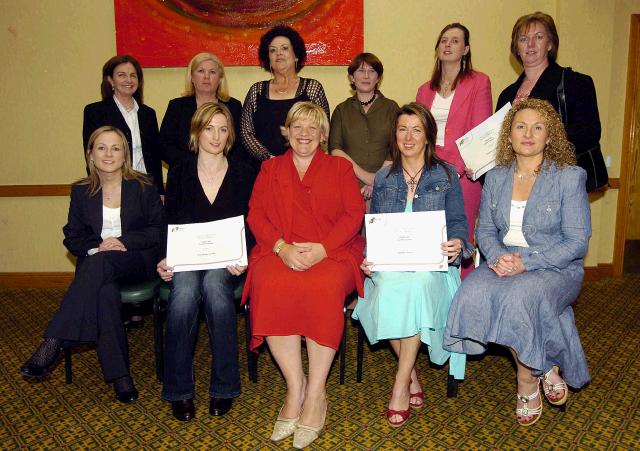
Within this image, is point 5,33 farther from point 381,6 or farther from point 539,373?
point 539,373

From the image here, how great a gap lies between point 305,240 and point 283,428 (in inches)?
39.5

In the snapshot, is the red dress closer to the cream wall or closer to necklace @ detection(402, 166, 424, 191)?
necklace @ detection(402, 166, 424, 191)

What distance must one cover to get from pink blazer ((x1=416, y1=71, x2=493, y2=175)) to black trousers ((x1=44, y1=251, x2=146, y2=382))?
2.20 m

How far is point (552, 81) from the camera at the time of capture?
326 cm

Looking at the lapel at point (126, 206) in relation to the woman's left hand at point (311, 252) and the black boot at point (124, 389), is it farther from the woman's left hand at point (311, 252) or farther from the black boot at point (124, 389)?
the woman's left hand at point (311, 252)

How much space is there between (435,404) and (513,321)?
2.32 ft

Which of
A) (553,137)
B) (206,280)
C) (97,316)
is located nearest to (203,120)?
(206,280)

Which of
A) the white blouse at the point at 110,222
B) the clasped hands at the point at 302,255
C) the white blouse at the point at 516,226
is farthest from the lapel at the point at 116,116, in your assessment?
the white blouse at the point at 516,226

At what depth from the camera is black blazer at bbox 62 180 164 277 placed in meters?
3.22

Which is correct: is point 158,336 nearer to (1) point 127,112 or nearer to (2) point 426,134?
(1) point 127,112

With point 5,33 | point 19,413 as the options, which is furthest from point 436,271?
point 5,33

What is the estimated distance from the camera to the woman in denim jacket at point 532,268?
8.53ft

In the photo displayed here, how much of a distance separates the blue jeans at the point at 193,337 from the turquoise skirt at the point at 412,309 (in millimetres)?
728

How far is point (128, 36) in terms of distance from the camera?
4656mm
